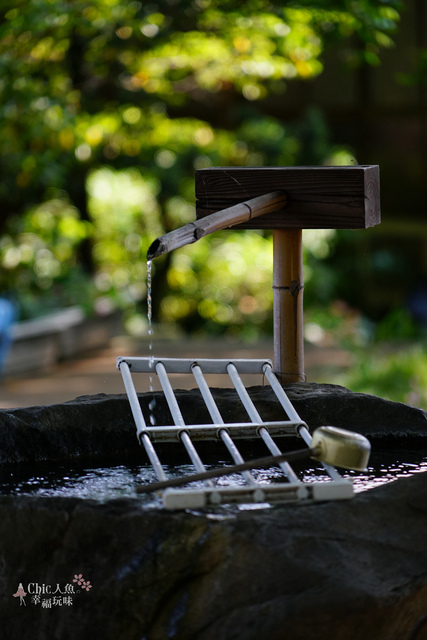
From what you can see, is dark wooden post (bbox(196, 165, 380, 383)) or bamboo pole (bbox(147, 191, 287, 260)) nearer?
bamboo pole (bbox(147, 191, 287, 260))

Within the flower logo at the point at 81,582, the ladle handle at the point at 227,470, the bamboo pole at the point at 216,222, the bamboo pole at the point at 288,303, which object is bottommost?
the flower logo at the point at 81,582

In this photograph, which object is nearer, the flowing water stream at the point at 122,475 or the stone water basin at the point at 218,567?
the stone water basin at the point at 218,567

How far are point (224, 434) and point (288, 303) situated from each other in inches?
31.2

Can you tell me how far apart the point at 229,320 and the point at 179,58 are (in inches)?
119

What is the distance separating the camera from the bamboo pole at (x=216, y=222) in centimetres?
201

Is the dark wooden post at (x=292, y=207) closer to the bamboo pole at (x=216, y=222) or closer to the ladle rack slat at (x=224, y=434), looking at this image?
the bamboo pole at (x=216, y=222)

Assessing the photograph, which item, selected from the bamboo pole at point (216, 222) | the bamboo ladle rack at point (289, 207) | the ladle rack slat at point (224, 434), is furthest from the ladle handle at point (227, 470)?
the bamboo ladle rack at point (289, 207)

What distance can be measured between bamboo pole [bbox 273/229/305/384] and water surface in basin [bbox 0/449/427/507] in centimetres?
51

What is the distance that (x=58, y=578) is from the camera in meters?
1.86

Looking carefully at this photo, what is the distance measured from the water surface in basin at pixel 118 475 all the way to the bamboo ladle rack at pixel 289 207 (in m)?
0.57

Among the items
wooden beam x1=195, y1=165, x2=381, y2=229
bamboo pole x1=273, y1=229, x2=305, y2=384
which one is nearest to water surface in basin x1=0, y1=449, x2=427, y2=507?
bamboo pole x1=273, y1=229, x2=305, y2=384

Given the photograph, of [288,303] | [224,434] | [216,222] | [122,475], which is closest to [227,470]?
[224,434]

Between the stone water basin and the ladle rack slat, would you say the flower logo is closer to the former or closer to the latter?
the stone water basin

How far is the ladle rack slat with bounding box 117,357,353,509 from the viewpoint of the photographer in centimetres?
184
